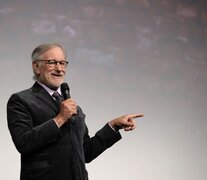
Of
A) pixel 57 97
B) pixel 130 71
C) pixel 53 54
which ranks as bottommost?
pixel 57 97

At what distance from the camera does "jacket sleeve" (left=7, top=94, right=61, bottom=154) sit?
154 cm

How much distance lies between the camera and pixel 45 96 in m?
1.67

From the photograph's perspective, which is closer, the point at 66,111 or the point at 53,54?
the point at 66,111

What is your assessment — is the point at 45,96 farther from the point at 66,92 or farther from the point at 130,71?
the point at 130,71

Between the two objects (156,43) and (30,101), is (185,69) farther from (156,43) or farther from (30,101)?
(30,101)

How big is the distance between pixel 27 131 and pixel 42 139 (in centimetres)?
6

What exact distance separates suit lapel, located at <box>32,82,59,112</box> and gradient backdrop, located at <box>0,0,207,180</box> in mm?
1292

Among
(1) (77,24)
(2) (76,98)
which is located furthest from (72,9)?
(2) (76,98)

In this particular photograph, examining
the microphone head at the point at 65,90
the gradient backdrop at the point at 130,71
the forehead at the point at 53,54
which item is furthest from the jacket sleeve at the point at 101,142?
the gradient backdrop at the point at 130,71

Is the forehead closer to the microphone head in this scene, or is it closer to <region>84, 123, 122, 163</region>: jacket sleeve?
the microphone head

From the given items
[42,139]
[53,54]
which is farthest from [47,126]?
[53,54]

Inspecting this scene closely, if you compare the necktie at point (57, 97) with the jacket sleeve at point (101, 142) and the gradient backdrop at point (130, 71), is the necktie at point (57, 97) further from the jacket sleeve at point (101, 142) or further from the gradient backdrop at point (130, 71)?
the gradient backdrop at point (130, 71)

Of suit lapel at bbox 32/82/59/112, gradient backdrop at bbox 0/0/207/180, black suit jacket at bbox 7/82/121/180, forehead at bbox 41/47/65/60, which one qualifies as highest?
gradient backdrop at bbox 0/0/207/180

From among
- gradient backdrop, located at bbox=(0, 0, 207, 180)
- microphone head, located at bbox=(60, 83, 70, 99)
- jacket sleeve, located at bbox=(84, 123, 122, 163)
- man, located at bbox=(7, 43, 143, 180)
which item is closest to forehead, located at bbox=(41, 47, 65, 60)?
man, located at bbox=(7, 43, 143, 180)
